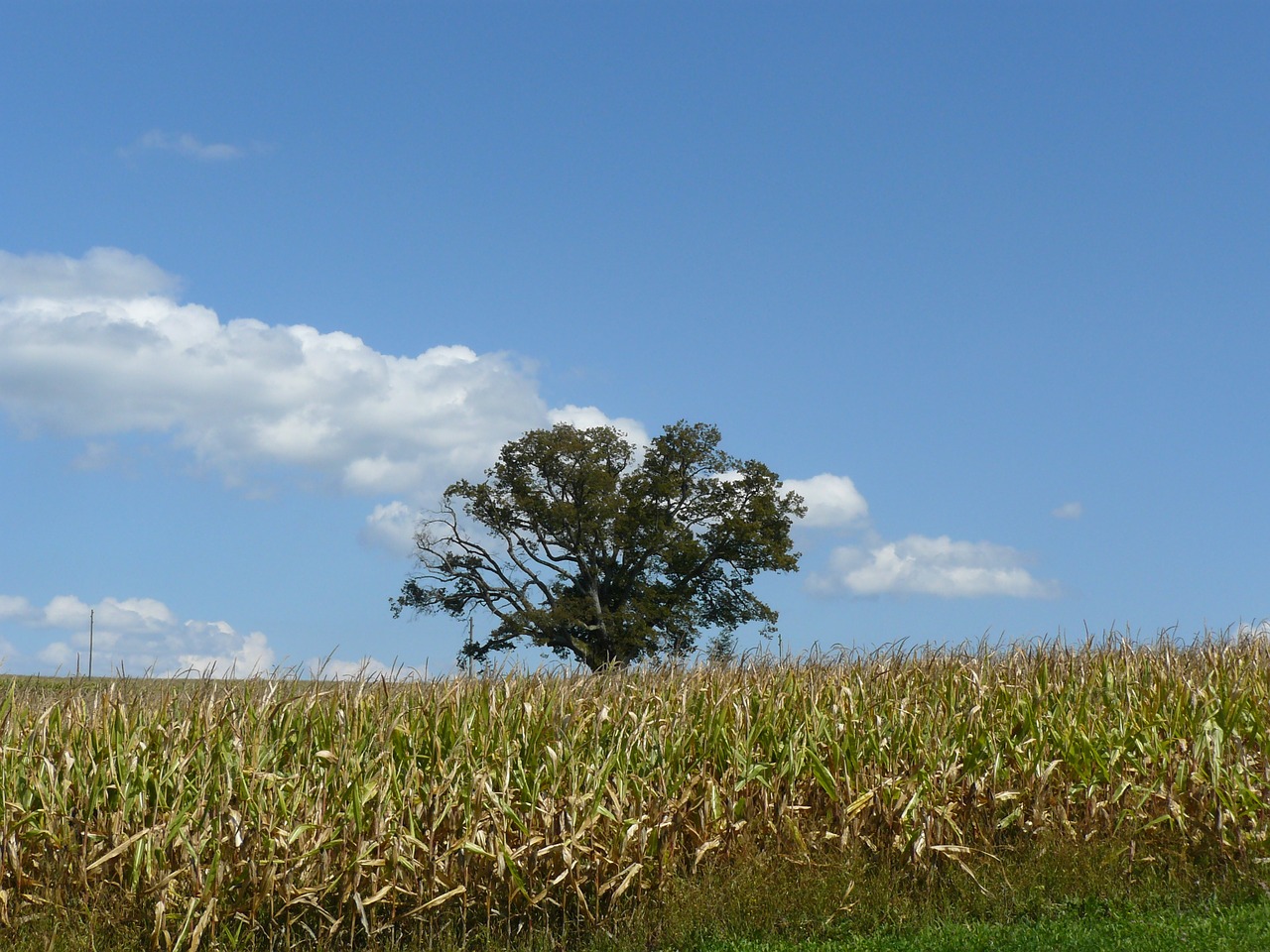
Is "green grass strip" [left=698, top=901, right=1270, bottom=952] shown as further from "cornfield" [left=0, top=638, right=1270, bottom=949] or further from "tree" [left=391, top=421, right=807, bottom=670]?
"tree" [left=391, top=421, right=807, bottom=670]

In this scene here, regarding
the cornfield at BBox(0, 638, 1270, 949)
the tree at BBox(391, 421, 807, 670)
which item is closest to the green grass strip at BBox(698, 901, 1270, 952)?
the cornfield at BBox(0, 638, 1270, 949)

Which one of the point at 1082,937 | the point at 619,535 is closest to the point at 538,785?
the point at 1082,937

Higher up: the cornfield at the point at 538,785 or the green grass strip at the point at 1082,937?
the cornfield at the point at 538,785

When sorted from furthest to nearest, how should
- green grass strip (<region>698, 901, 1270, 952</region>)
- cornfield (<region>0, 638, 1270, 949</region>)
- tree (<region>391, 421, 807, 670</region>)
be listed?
tree (<region>391, 421, 807, 670</region>) < cornfield (<region>0, 638, 1270, 949</region>) < green grass strip (<region>698, 901, 1270, 952</region>)

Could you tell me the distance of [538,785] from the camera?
7.96 meters

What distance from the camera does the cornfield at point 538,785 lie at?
7500mm

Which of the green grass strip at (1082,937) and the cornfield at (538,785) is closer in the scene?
the green grass strip at (1082,937)

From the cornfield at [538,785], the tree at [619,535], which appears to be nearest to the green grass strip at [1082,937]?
the cornfield at [538,785]

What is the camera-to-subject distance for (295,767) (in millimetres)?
8031

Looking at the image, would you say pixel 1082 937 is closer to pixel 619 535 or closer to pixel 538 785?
pixel 538 785

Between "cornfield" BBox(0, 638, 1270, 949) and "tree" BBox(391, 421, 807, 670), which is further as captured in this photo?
"tree" BBox(391, 421, 807, 670)

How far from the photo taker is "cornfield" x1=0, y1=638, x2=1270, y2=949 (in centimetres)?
750

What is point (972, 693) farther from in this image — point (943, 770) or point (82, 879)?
point (82, 879)

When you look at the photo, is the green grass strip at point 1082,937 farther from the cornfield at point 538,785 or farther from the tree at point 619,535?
the tree at point 619,535
